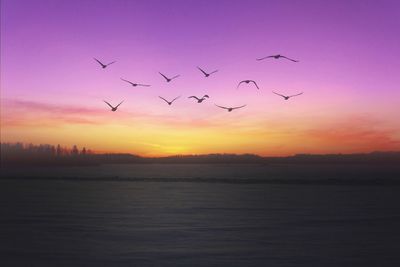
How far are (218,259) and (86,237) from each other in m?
11.0

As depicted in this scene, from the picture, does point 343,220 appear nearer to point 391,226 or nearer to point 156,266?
point 391,226

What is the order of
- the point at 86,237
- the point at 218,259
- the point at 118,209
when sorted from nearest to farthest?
the point at 218,259 → the point at 86,237 → the point at 118,209

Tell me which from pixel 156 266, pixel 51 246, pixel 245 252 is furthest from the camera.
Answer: pixel 51 246

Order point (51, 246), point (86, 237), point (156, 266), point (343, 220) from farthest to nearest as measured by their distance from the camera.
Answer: point (343, 220) < point (86, 237) < point (51, 246) < point (156, 266)

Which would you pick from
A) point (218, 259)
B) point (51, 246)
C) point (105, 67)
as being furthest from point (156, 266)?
point (105, 67)

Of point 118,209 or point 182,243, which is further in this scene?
point 118,209

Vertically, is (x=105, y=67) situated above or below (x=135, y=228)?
above

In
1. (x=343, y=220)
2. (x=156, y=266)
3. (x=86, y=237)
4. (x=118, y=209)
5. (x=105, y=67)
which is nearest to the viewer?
(x=156, y=266)

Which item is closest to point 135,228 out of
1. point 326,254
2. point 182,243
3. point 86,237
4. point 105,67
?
point 86,237

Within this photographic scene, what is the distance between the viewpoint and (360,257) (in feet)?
89.3

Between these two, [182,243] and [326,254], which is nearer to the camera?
[326,254]

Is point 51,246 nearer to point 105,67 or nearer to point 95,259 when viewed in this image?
point 95,259

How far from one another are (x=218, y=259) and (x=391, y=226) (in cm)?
1904

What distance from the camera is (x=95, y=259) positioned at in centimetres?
2664
